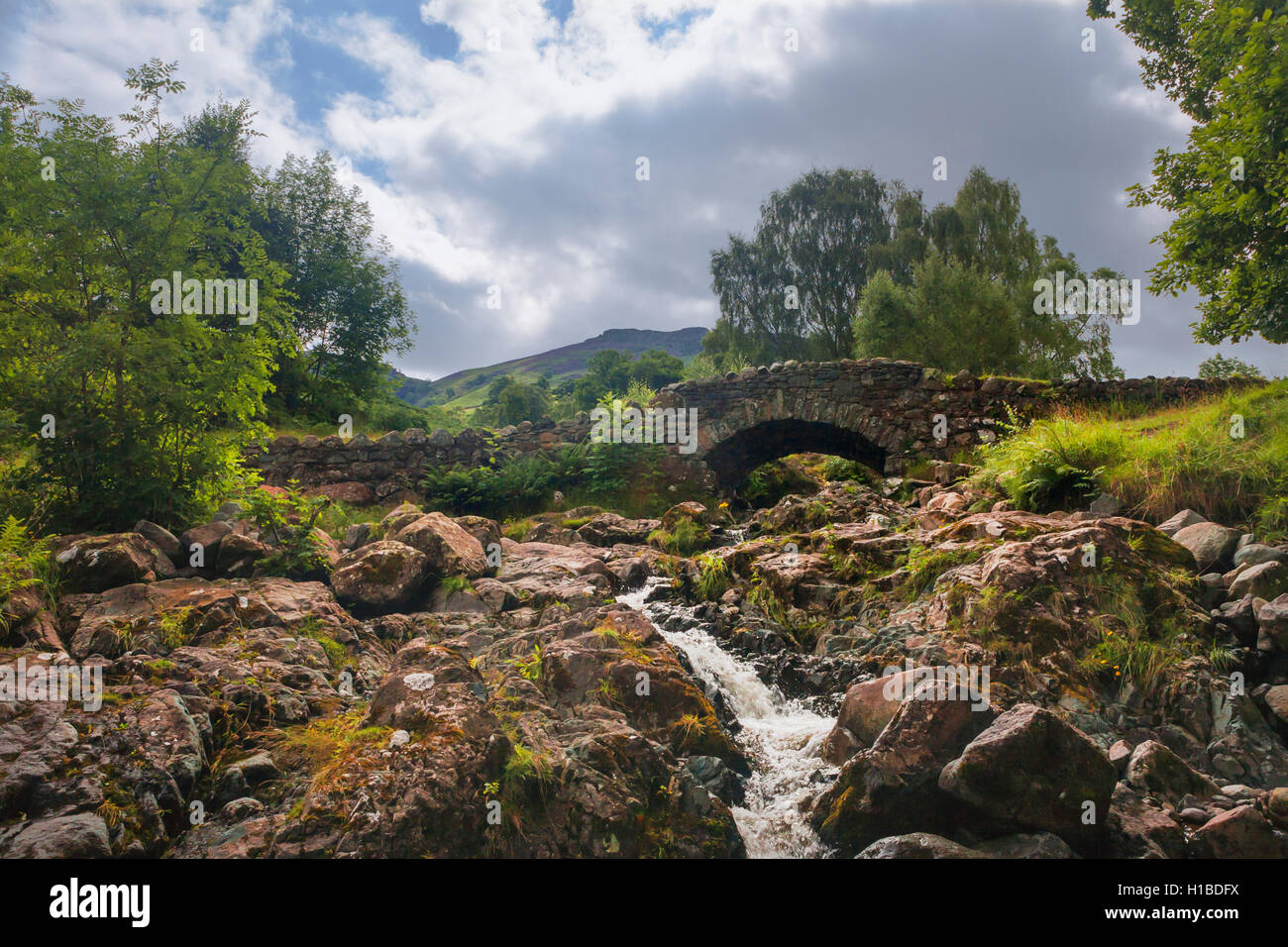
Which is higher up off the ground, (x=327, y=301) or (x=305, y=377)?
(x=327, y=301)

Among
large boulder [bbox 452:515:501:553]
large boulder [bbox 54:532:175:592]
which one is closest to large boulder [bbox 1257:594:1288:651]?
large boulder [bbox 452:515:501:553]

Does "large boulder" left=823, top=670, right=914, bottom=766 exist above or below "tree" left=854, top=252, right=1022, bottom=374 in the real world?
below

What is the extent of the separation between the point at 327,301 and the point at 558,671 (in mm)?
Answer: 24848

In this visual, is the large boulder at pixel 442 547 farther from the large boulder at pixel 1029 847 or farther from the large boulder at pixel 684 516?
the large boulder at pixel 1029 847

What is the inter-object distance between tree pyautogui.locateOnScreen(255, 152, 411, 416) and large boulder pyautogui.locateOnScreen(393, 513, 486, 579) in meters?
17.8

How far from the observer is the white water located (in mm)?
3600

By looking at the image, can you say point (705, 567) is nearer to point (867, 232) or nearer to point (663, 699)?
point (663, 699)

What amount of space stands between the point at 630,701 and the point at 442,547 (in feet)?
12.7

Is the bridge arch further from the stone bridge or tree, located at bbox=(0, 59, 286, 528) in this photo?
tree, located at bbox=(0, 59, 286, 528)

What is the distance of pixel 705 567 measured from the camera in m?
8.24

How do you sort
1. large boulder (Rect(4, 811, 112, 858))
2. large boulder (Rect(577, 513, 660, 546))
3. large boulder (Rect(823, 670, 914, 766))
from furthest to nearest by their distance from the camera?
large boulder (Rect(577, 513, 660, 546))
large boulder (Rect(823, 670, 914, 766))
large boulder (Rect(4, 811, 112, 858))

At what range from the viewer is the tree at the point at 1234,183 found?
343 inches

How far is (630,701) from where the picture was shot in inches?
174
